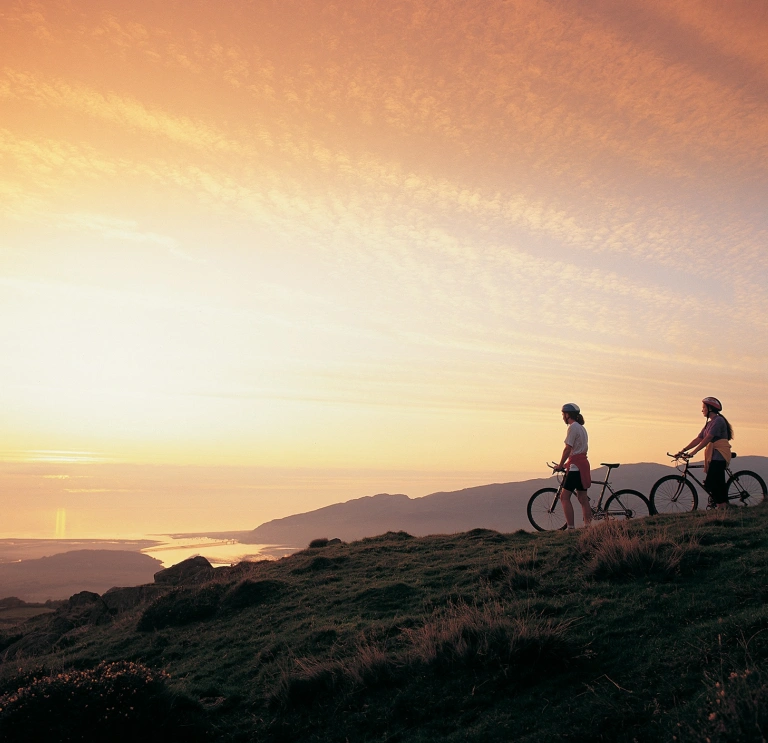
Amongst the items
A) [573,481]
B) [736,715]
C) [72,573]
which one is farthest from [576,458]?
[72,573]

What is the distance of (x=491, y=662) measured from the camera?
6.55m

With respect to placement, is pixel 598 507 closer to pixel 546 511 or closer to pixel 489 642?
pixel 546 511

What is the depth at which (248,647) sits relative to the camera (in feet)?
33.5

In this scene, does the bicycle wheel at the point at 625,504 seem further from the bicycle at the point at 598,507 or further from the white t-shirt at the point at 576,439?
the white t-shirt at the point at 576,439

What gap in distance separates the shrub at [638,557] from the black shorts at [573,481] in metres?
4.85

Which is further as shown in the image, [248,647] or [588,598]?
[248,647]

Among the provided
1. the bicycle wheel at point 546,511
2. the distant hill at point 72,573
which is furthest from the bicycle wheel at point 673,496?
the distant hill at point 72,573

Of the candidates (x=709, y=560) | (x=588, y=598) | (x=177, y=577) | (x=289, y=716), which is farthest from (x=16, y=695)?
(x=177, y=577)

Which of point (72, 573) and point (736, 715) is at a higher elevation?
point (736, 715)

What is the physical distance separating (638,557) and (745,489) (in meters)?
7.83

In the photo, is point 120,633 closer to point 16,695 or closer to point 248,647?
point 248,647

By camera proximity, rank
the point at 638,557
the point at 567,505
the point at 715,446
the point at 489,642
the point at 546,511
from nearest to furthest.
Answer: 1. the point at 489,642
2. the point at 638,557
3. the point at 715,446
4. the point at 567,505
5. the point at 546,511

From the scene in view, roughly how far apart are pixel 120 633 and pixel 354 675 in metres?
9.32

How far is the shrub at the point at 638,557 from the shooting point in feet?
28.1
